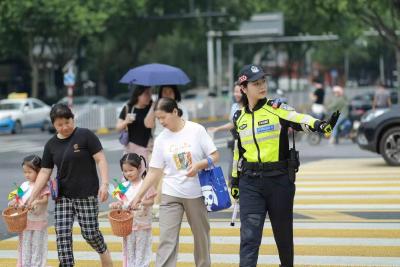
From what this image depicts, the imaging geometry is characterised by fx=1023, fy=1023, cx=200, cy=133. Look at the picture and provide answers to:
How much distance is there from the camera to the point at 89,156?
8.07 m

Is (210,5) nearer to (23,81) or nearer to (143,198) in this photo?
(23,81)

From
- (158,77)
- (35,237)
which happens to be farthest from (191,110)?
(35,237)

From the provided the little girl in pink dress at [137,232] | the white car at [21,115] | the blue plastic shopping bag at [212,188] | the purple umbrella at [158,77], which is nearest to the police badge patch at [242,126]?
the blue plastic shopping bag at [212,188]

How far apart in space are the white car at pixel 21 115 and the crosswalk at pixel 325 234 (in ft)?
82.0

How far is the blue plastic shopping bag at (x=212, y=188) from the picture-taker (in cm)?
763

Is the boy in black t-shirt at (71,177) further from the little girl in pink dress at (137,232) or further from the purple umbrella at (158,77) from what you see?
the purple umbrella at (158,77)

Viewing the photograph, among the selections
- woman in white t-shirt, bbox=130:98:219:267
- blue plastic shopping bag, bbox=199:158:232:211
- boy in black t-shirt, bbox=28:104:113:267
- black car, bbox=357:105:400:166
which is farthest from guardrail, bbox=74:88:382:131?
blue plastic shopping bag, bbox=199:158:232:211

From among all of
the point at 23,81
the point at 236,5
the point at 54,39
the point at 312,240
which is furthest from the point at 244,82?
the point at 23,81

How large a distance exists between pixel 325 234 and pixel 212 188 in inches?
132

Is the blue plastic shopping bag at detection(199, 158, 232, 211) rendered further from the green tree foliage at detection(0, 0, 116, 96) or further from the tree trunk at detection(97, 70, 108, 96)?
the tree trunk at detection(97, 70, 108, 96)

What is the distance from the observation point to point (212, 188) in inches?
302

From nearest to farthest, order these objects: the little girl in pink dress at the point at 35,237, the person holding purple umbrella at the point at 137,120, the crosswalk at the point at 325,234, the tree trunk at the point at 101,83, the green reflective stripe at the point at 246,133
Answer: the green reflective stripe at the point at 246,133 < the little girl in pink dress at the point at 35,237 < the crosswalk at the point at 325,234 < the person holding purple umbrella at the point at 137,120 < the tree trunk at the point at 101,83

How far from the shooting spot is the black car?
727 inches

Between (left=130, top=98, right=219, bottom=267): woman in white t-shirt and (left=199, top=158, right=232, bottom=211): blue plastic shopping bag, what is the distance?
0.07 m
